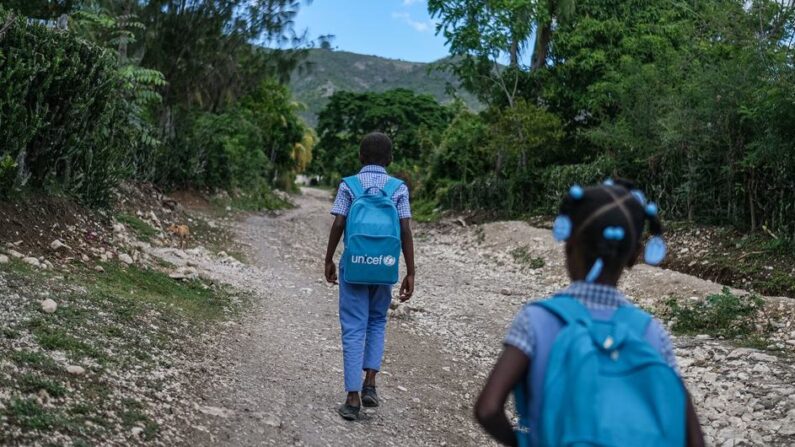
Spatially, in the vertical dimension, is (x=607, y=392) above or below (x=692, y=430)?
above

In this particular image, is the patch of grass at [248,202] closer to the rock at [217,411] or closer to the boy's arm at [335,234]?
the boy's arm at [335,234]

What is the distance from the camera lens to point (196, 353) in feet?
18.1

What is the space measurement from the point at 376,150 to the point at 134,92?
9696 millimetres

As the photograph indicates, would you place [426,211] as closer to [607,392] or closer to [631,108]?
[631,108]

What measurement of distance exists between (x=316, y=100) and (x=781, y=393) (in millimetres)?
137374

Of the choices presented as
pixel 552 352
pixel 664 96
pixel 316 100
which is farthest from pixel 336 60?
pixel 552 352

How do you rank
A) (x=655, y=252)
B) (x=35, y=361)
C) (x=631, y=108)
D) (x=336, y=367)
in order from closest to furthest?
(x=655, y=252)
(x=35, y=361)
(x=336, y=367)
(x=631, y=108)

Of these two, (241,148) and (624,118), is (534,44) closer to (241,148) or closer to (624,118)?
(624,118)

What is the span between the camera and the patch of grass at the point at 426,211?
25.4 meters

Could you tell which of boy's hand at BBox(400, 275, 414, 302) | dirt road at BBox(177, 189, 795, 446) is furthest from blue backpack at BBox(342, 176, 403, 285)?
dirt road at BBox(177, 189, 795, 446)

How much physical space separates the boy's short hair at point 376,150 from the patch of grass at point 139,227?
6911 millimetres

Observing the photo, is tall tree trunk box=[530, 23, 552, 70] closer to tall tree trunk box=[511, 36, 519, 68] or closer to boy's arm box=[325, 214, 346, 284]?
tall tree trunk box=[511, 36, 519, 68]

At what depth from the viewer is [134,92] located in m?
12.9

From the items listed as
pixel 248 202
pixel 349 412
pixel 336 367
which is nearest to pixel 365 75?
pixel 248 202
